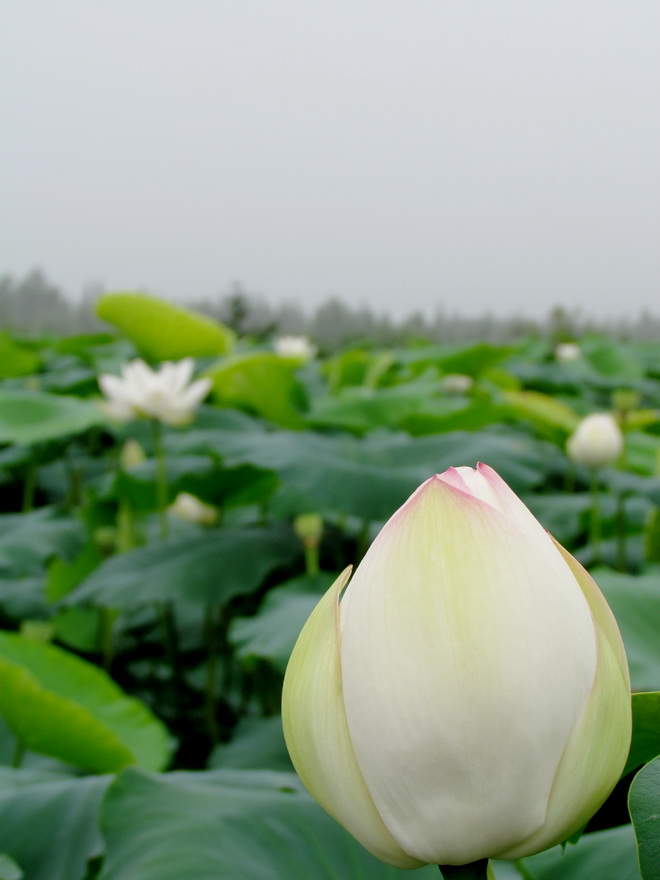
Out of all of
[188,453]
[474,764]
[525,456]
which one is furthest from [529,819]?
[188,453]

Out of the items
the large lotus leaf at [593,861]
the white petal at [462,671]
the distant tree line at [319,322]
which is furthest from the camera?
the distant tree line at [319,322]

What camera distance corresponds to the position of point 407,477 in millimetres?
1145

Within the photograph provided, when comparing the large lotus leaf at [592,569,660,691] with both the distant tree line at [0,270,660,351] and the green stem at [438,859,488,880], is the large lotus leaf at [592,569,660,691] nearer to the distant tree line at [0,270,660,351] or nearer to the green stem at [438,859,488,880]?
the green stem at [438,859,488,880]

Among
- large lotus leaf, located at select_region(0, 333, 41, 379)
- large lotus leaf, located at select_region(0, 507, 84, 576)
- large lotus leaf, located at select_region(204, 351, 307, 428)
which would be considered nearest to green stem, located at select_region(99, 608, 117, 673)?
large lotus leaf, located at select_region(0, 507, 84, 576)

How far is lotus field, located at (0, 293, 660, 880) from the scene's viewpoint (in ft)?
0.69

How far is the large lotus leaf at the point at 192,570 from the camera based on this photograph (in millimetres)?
1130

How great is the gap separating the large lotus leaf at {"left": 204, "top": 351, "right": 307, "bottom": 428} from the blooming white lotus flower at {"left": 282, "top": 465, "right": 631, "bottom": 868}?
4.55ft

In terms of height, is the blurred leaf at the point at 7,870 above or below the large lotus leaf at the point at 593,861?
below

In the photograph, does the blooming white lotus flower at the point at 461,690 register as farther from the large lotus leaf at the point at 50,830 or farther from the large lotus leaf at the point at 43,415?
the large lotus leaf at the point at 43,415

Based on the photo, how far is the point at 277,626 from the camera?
0.90m

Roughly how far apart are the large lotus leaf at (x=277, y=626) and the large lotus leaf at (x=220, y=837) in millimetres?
347

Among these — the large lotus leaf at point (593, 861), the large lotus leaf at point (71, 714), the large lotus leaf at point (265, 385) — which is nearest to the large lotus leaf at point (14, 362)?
the large lotus leaf at point (265, 385)

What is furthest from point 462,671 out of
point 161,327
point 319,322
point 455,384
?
point 319,322

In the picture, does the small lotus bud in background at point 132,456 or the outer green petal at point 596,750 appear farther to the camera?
the small lotus bud in background at point 132,456
